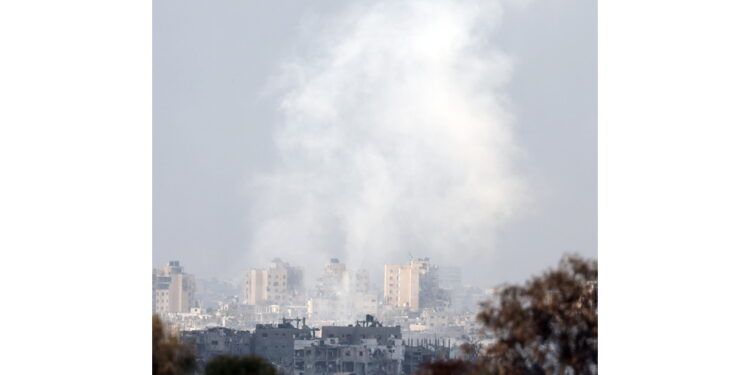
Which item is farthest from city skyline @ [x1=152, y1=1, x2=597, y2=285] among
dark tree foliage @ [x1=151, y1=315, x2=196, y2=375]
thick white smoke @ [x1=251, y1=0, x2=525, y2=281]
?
dark tree foliage @ [x1=151, y1=315, x2=196, y2=375]

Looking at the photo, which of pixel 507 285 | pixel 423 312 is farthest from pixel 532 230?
pixel 423 312

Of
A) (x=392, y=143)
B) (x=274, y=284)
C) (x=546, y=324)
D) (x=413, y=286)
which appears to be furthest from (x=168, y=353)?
(x=546, y=324)

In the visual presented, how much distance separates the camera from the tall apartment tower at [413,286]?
18.0 feet

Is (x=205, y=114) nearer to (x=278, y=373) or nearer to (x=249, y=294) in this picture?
(x=249, y=294)

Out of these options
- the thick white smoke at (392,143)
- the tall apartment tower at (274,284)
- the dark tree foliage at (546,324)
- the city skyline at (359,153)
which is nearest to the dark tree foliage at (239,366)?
the tall apartment tower at (274,284)

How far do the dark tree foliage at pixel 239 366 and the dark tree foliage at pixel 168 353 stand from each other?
0.12 meters

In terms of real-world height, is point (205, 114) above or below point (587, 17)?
below

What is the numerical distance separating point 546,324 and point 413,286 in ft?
2.50

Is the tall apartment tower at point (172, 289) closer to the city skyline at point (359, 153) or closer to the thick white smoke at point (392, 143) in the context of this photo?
the city skyline at point (359, 153)
